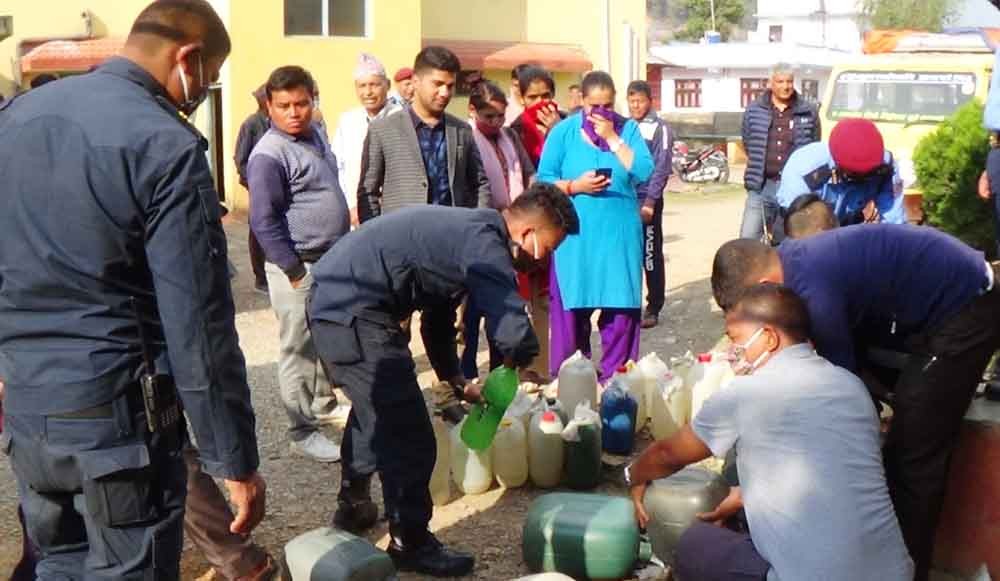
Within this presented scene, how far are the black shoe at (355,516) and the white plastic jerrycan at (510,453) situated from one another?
2.18ft

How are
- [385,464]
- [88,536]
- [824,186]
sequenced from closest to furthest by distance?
[88,536] → [385,464] → [824,186]

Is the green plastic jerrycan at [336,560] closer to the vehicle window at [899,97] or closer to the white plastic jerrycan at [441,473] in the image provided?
the white plastic jerrycan at [441,473]

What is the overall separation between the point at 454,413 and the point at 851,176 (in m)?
2.12

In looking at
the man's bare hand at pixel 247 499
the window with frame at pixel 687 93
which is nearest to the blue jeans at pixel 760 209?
the man's bare hand at pixel 247 499

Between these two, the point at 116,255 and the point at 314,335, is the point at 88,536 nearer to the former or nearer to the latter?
the point at 116,255

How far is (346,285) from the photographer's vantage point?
4.39 m

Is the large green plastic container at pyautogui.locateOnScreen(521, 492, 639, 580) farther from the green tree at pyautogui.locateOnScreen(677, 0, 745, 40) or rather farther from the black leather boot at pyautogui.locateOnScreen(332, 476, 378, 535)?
the green tree at pyautogui.locateOnScreen(677, 0, 745, 40)

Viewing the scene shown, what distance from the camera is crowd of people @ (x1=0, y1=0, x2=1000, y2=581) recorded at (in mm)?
2705

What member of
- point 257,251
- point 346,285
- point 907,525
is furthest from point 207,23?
point 257,251

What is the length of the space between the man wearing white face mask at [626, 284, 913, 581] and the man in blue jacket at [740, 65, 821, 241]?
5237mm

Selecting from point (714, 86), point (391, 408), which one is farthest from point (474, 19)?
point (714, 86)

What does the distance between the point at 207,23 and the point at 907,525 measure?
278 centimetres

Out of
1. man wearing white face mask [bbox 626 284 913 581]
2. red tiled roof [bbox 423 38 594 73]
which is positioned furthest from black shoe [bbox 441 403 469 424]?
red tiled roof [bbox 423 38 594 73]

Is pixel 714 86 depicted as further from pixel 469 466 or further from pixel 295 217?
pixel 469 466
